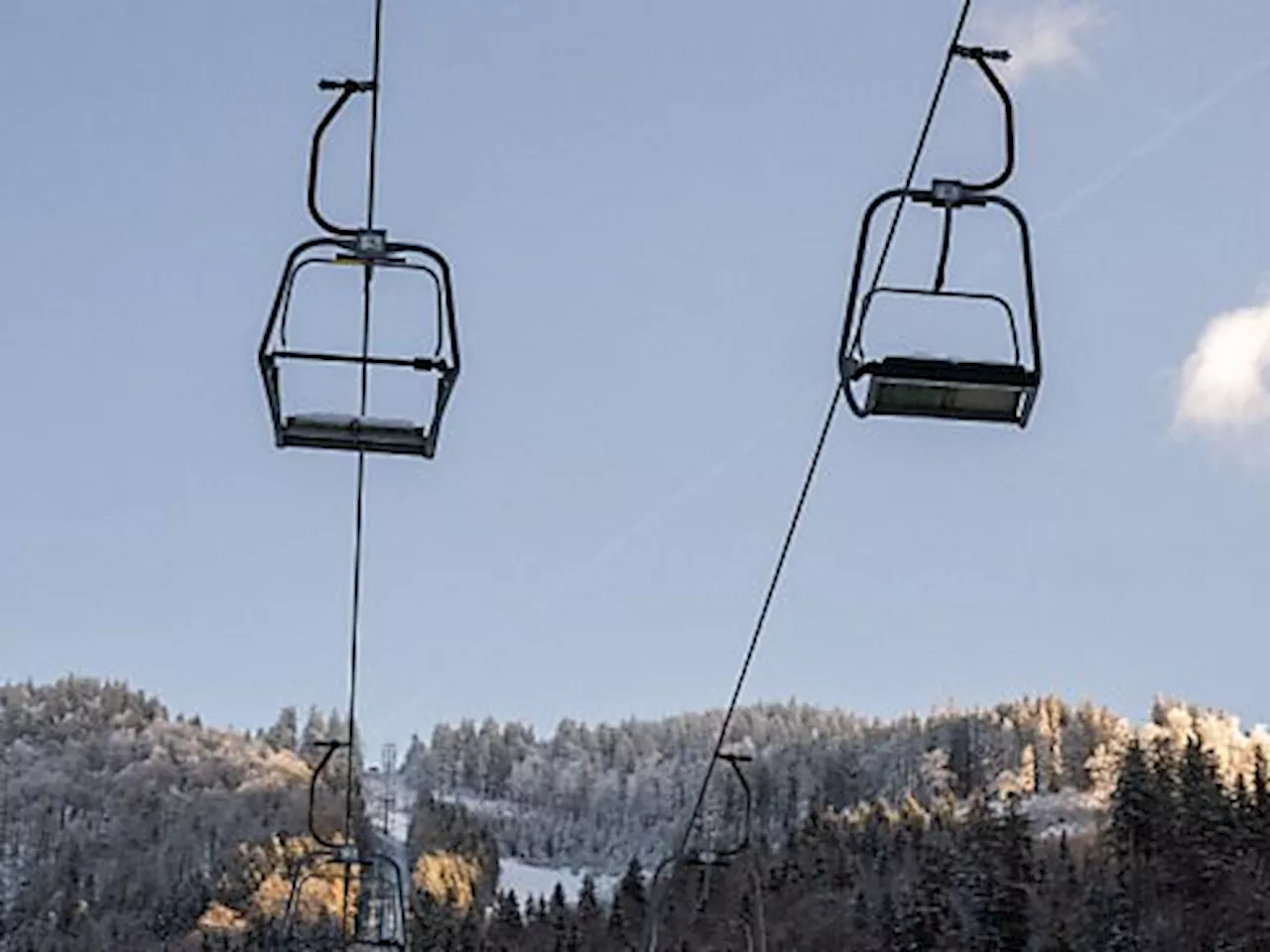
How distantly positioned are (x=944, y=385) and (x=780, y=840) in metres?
140

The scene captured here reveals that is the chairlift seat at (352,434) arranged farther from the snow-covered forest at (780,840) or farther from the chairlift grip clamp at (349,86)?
the snow-covered forest at (780,840)

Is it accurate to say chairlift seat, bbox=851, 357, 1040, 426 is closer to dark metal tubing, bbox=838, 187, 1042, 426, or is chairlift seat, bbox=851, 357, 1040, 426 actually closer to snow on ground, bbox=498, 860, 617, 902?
dark metal tubing, bbox=838, 187, 1042, 426

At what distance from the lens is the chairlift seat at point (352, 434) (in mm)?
5652

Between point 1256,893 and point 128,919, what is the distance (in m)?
94.0

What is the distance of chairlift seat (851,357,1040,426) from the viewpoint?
498 cm

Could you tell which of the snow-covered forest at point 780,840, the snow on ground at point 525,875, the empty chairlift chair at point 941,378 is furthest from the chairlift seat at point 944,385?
the snow on ground at point 525,875

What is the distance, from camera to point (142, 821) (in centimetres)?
17788

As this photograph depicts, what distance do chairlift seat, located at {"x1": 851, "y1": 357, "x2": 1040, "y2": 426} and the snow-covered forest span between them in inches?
2931

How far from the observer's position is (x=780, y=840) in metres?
144

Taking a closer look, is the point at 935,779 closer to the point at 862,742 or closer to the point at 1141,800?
the point at 862,742

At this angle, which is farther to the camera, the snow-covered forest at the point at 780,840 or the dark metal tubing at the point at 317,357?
the snow-covered forest at the point at 780,840

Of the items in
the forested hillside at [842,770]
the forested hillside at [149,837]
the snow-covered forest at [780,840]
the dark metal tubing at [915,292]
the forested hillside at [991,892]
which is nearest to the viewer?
the dark metal tubing at [915,292]

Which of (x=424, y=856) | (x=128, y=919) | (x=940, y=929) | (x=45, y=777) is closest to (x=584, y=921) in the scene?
(x=940, y=929)

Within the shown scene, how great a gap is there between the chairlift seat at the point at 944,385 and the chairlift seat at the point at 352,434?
1189mm
